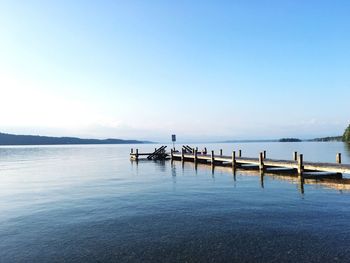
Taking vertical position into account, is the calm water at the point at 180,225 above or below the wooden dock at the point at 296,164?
below

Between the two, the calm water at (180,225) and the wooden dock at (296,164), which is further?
the wooden dock at (296,164)

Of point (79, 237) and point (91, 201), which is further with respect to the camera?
point (91, 201)

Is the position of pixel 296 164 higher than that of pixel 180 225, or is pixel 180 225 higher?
pixel 296 164

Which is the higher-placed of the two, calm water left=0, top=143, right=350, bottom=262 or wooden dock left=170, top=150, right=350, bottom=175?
wooden dock left=170, top=150, right=350, bottom=175

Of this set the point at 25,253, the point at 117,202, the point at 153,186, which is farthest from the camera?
the point at 153,186

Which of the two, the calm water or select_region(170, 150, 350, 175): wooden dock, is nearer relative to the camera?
the calm water

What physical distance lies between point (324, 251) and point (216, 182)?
17.3m

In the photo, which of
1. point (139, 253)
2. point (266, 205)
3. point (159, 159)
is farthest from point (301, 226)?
point (159, 159)

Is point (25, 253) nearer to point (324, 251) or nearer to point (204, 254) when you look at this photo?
point (204, 254)

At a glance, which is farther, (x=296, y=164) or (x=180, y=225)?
(x=296, y=164)

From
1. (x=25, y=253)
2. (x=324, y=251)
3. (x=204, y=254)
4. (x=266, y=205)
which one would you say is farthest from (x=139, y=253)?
(x=266, y=205)

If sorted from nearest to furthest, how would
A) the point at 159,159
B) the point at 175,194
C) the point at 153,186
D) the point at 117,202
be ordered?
the point at 117,202 < the point at 175,194 < the point at 153,186 < the point at 159,159

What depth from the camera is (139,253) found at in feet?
36.7

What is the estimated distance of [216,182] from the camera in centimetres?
2816
